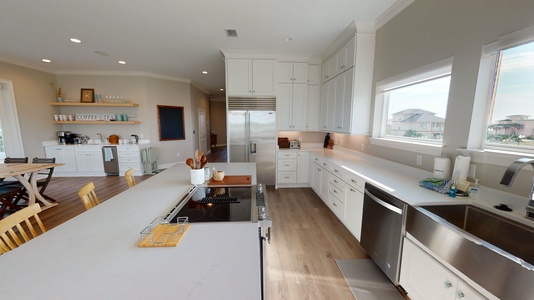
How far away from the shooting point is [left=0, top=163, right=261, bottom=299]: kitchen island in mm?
650

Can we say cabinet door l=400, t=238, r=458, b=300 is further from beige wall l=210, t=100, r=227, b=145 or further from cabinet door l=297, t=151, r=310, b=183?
beige wall l=210, t=100, r=227, b=145

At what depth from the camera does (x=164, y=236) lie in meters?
0.94

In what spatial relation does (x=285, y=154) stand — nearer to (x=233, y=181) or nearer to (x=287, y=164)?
(x=287, y=164)

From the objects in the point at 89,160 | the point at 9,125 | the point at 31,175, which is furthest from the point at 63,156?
the point at 31,175

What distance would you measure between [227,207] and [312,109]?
349 centimetres

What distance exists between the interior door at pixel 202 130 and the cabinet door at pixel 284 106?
14.7ft

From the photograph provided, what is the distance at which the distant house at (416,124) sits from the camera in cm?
205

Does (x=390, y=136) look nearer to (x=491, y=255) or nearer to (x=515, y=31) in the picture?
(x=515, y=31)

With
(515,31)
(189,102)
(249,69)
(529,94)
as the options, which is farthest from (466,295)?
(189,102)

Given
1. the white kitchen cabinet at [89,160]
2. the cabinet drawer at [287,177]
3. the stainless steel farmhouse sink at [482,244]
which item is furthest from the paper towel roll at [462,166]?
the white kitchen cabinet at [89,160]

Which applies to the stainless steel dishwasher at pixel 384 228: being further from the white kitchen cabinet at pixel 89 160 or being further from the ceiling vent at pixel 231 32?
the white kitchen cabinet at pixel 89 160

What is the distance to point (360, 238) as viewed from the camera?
2.16 metres

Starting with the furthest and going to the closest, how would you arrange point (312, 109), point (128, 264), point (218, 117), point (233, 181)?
1. point (218, 117)
2. point (312, 109)
3. point (233, 181)
4. point (128, 264)

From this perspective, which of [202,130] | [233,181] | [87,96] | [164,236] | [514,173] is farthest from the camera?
[202,130]
